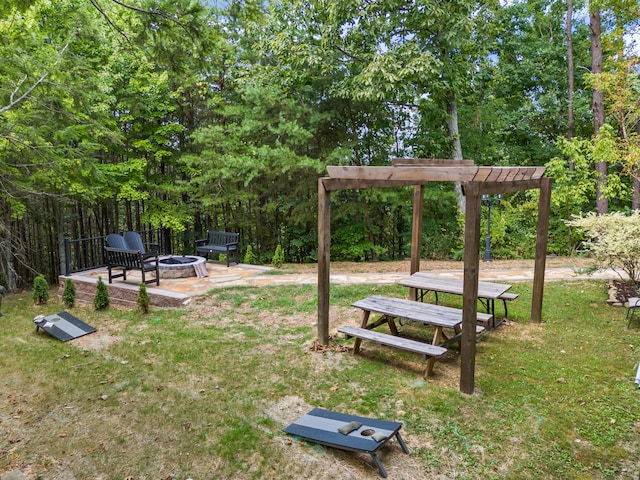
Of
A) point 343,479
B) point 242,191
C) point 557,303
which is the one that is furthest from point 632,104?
point 343,479

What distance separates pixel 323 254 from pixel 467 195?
6.10 feet

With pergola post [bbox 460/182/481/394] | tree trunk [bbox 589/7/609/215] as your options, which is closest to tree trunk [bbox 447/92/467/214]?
tree trunk [bbox 589/7/609/215]

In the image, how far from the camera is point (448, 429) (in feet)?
11.6

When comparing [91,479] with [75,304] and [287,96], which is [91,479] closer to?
[75,304]

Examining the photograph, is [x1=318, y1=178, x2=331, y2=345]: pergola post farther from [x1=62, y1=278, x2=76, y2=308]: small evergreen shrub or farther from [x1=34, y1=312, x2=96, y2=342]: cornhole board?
[x1=62, y1=278, x2=76, y2=308]: small evergreen shrub

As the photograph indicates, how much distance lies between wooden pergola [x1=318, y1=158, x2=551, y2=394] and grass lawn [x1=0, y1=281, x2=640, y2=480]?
1.57ft

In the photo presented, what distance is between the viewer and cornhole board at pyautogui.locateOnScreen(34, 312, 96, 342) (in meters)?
5.91

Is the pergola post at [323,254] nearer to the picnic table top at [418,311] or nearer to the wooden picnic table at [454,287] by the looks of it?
the picnic table top at [418,311]

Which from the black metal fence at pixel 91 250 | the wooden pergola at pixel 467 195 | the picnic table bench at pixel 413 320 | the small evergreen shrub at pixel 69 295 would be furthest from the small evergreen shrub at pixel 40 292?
the picnic table bench at pixel 413 320

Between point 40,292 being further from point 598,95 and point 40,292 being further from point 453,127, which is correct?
point 598,95

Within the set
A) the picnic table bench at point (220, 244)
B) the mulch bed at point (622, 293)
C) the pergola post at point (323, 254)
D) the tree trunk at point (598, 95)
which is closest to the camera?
the pergola post at point (323, 254)

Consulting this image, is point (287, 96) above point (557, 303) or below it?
above

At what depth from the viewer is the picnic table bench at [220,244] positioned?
387 inches

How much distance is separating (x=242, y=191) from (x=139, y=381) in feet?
25.6
